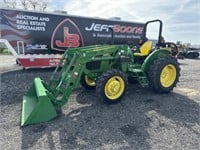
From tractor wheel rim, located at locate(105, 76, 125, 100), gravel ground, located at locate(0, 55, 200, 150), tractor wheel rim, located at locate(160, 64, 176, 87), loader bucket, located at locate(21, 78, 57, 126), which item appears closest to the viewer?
gravel ground, located at locate(0, 55, 200, 150)

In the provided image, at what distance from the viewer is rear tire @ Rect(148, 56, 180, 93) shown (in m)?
5.64

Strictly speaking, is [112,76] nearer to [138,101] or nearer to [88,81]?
[138,101]

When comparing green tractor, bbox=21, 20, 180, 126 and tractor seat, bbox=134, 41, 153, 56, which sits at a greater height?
tractor seat, bbox=134, 41, 153, 56

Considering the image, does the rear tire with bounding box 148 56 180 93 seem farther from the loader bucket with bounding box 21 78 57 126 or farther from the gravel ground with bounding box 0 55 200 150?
the loader bucket with bounding box 21 78 57 126

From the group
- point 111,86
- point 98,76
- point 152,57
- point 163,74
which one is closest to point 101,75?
point 111,86

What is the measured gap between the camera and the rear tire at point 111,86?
477 cm

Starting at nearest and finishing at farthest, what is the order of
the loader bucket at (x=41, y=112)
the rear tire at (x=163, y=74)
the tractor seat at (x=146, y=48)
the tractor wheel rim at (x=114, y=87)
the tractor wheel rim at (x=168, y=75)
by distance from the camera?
1. the loader bucket at (x=41, y=112)
2. the tractor wheel rim at (x=114, y=87)
3. the rear tire at (x=163, y=74)
4. the tractor wheel rim at (x=168, y=75)
5. the tractor seat at (x=146, y=48)

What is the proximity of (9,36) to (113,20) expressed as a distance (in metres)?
5.23

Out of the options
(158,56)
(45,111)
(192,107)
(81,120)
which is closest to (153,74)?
(158,56)

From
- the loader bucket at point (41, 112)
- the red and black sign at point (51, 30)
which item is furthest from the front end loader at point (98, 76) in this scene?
the red and black sign at point (51, 30)

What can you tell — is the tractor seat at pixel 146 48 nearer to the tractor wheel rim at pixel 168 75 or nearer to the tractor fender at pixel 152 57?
the tractor fender at pixel 152 57

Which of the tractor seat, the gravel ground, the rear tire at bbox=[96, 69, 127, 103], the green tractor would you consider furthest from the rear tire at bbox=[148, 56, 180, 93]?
the rear tire at bbox=[96, 69, 127, 103]

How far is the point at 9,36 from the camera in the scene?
9.08 m

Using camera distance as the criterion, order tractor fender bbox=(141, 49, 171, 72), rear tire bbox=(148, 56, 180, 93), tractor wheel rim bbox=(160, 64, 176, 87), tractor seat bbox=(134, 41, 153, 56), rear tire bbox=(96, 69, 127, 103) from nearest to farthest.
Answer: rear tire bbox=(96, 69, 127, 103) < rear tire bbox=(148, 56, 180, 93) < tractor fender bbox=(141, 49, 171, 72) < tractor wheel rim bbox=(160, 64, 176, 87) < tractor seat bbox=(134, 41, 153, 56)
